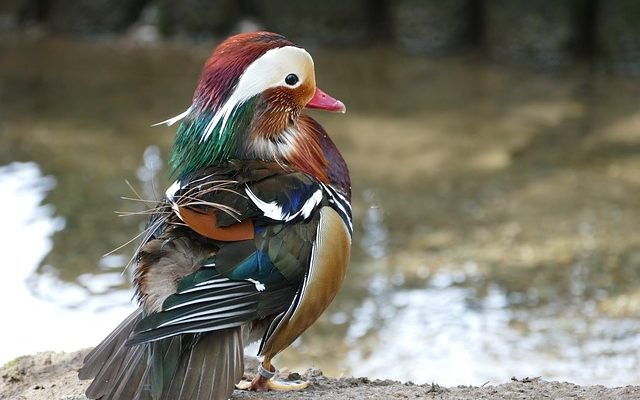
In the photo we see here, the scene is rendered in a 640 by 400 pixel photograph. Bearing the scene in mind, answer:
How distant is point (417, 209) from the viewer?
559 cm

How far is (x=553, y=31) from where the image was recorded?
7727mm

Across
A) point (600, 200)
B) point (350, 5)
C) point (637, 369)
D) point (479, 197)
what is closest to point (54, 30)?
point (350, 5)

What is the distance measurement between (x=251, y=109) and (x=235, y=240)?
1.29 feet

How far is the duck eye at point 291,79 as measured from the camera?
2586 millimetres

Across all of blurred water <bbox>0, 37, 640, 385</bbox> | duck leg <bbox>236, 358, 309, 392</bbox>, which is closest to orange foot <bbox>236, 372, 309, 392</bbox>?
duck leg <bbox>236, 358, 309, 392</bbox>

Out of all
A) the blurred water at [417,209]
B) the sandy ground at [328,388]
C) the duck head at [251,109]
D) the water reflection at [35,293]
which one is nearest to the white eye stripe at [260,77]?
the duck head at [251,109]

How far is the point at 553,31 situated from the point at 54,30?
176 inches

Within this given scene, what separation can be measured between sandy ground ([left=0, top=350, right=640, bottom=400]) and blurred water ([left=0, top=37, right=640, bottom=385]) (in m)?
0.38

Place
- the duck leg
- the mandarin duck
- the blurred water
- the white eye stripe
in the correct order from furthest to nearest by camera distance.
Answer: the blurred water, the duck leg, the white eye stripe, the mandarin duck

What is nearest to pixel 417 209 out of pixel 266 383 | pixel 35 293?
pixel 35 293

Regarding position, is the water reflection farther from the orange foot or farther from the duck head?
the duck head

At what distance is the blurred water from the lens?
4.42 m

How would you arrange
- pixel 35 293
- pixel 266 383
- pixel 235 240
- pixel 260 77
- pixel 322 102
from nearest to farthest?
pixel 235 240 → pixel 260 77 → pixel 266 383 → pixel 322 102 → pixel 35 293

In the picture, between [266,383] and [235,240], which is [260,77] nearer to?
[235,240]
